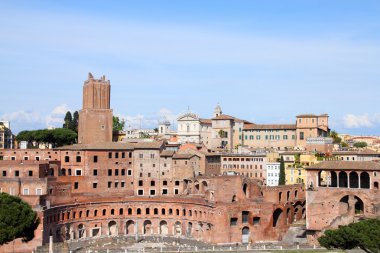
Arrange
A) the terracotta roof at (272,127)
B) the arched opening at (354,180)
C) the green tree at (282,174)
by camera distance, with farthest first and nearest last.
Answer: the terracotta roof at (272,127) → the green tree at (282,174) → the arched opening at (354,180)

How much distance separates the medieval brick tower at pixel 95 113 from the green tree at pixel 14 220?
32.5 m

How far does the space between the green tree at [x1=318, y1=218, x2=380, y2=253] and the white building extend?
3859cm

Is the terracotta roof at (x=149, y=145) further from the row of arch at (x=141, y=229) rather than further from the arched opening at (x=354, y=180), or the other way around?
the arched opening at (x=354, y=180)

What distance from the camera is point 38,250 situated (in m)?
60.0

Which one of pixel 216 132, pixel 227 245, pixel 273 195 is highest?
pixel 216 132

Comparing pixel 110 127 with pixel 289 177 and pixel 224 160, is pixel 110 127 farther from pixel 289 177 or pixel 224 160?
pixel 289 177

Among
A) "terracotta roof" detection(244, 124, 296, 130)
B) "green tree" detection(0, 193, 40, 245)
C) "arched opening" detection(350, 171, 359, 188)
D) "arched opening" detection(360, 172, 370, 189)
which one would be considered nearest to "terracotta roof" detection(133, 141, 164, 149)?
"arched opening" detection(350, 171, 359, 188)

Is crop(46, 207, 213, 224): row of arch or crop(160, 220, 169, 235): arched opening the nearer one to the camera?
crop(46, 207, 213, 224): row of arch

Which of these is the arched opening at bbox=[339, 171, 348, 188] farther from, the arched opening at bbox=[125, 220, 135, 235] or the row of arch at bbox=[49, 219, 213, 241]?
the arched opening at bbox=[125, 220, 135, 235]

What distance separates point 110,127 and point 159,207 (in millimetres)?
17056

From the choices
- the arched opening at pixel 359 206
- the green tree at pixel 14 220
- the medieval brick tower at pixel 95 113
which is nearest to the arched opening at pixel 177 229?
the medieval brick tower at pixel 95 113

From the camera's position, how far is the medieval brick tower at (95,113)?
275 ft

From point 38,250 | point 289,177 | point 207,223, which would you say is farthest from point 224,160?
point 38,250

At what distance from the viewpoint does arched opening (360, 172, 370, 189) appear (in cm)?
6562
